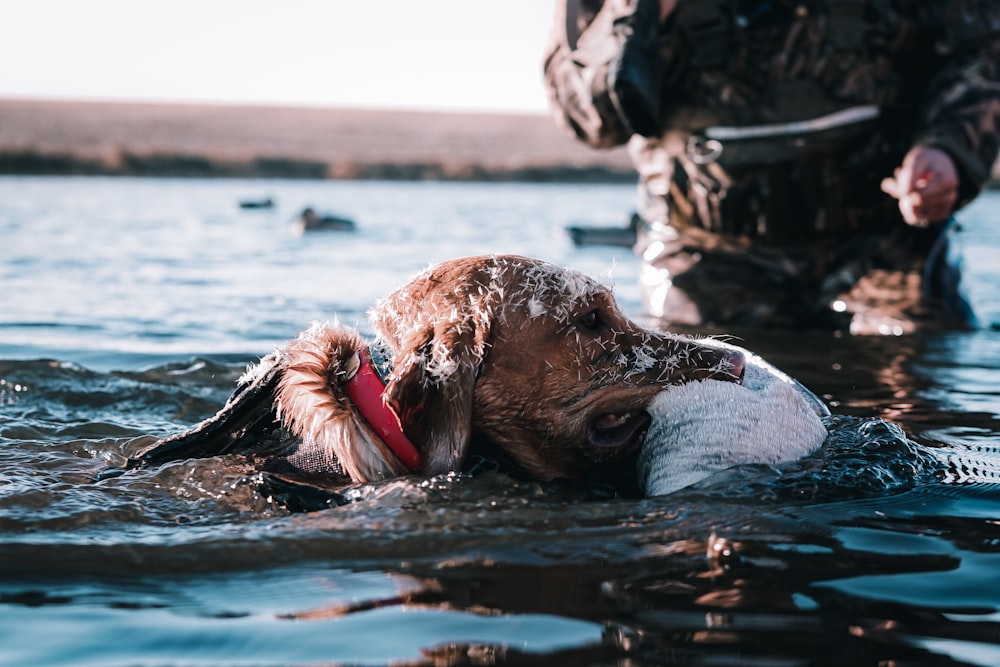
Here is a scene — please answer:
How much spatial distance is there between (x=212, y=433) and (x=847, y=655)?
7.90ft

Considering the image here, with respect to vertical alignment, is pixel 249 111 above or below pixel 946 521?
above

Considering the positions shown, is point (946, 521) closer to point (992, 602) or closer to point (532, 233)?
point (992, 602)

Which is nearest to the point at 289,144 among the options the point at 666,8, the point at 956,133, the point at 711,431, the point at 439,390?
the point at 666,8

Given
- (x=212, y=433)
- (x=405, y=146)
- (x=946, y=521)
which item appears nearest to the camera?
(x=946, y=521)

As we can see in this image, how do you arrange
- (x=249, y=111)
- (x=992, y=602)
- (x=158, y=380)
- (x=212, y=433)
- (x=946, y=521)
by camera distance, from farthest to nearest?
(x=249, y=111) < (x=158, y=380) < (x=212, y=433) < (x=946, y=521) < (x=992, y=602)

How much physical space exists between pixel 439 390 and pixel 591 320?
2.01 ft

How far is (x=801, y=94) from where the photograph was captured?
7.68 meters

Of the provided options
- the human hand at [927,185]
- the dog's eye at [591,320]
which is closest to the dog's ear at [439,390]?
the dog's eye at [591,320]

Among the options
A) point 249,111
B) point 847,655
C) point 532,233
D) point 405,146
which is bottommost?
point 847,655

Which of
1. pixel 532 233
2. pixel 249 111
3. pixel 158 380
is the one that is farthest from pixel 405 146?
pixel 158 380

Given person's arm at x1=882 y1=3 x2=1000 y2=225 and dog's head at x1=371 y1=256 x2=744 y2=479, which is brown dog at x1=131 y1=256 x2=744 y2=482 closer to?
dog's head at x1=371 y1=256 x2=744 y2=479

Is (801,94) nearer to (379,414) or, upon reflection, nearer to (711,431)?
(711,431)

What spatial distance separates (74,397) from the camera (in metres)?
6.41

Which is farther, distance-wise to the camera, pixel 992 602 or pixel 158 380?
pixel 158 380
